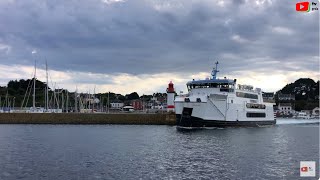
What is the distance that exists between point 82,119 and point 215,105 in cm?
4100

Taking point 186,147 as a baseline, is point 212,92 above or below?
above

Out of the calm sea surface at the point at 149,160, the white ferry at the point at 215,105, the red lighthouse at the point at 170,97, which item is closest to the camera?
the calm sea surface at the point at 149,160

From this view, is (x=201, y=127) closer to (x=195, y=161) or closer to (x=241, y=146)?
(x=241, y=146)

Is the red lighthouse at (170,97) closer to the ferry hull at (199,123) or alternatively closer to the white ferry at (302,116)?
the ferry hull at (199,123)

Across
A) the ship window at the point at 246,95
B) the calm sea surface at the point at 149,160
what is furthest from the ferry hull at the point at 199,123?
the calm sea surface at the point at 149,160

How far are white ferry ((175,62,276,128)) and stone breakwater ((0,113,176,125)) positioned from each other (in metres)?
18.5

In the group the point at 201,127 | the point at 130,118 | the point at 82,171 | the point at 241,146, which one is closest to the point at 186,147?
the point at 241,146

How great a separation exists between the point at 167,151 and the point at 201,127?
44.1m

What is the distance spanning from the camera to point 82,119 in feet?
362

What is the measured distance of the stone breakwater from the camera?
110m

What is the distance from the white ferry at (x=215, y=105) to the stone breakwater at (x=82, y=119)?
18454 millimetres

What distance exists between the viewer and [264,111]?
108 m

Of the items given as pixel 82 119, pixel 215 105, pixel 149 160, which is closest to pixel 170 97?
pixel 82 119

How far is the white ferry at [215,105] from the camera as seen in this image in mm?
87581
